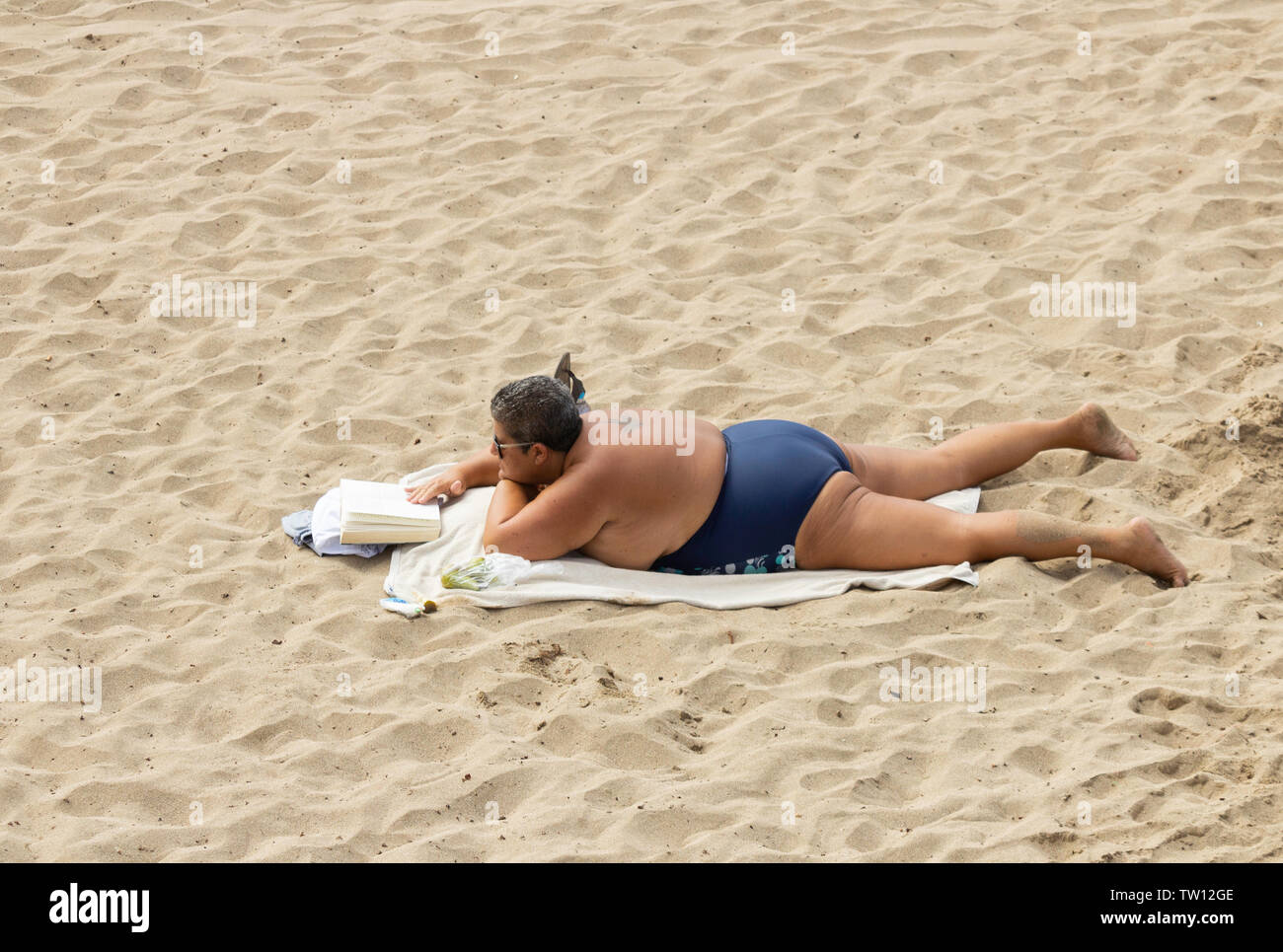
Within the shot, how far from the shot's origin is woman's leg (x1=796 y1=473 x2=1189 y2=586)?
488cm

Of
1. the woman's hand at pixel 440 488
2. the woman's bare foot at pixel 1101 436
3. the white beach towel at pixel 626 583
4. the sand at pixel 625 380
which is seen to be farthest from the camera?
the woman's bare foot at pixel 1101 436

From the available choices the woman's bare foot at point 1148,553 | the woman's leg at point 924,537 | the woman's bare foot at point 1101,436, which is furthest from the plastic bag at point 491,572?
the woman's bare foot at point 1101,436

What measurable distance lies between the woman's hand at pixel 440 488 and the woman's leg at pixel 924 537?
1.26 metres

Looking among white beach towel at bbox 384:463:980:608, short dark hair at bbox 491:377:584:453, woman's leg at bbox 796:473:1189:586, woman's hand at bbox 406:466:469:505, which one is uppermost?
short dark hair at bbox 491:377:584:453

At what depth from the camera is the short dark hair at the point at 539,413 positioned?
467 cm

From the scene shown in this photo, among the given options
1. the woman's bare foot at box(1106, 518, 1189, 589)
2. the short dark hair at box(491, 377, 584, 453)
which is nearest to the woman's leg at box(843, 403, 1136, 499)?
the woman's bare foot at box(1106, 518, 1189, 589)

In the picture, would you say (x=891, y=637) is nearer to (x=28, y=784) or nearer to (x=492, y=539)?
(x=492, y=539)

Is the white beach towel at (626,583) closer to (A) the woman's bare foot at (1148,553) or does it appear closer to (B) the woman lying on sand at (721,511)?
(B) the woman lying on sand at (721,511)

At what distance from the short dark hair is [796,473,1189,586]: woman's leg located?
2.92ft

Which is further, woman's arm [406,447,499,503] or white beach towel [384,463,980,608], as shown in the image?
woman's arm [406,447,499,503]

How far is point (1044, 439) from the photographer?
539 cm

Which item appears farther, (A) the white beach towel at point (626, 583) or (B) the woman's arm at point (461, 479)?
(B) the woman's arm at point (461, 479)

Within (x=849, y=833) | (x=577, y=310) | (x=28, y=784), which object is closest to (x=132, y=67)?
(x=577, y=310)

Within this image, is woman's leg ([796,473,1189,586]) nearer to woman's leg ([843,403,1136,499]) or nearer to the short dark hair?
woman's leg ([843,403,1136,499])
